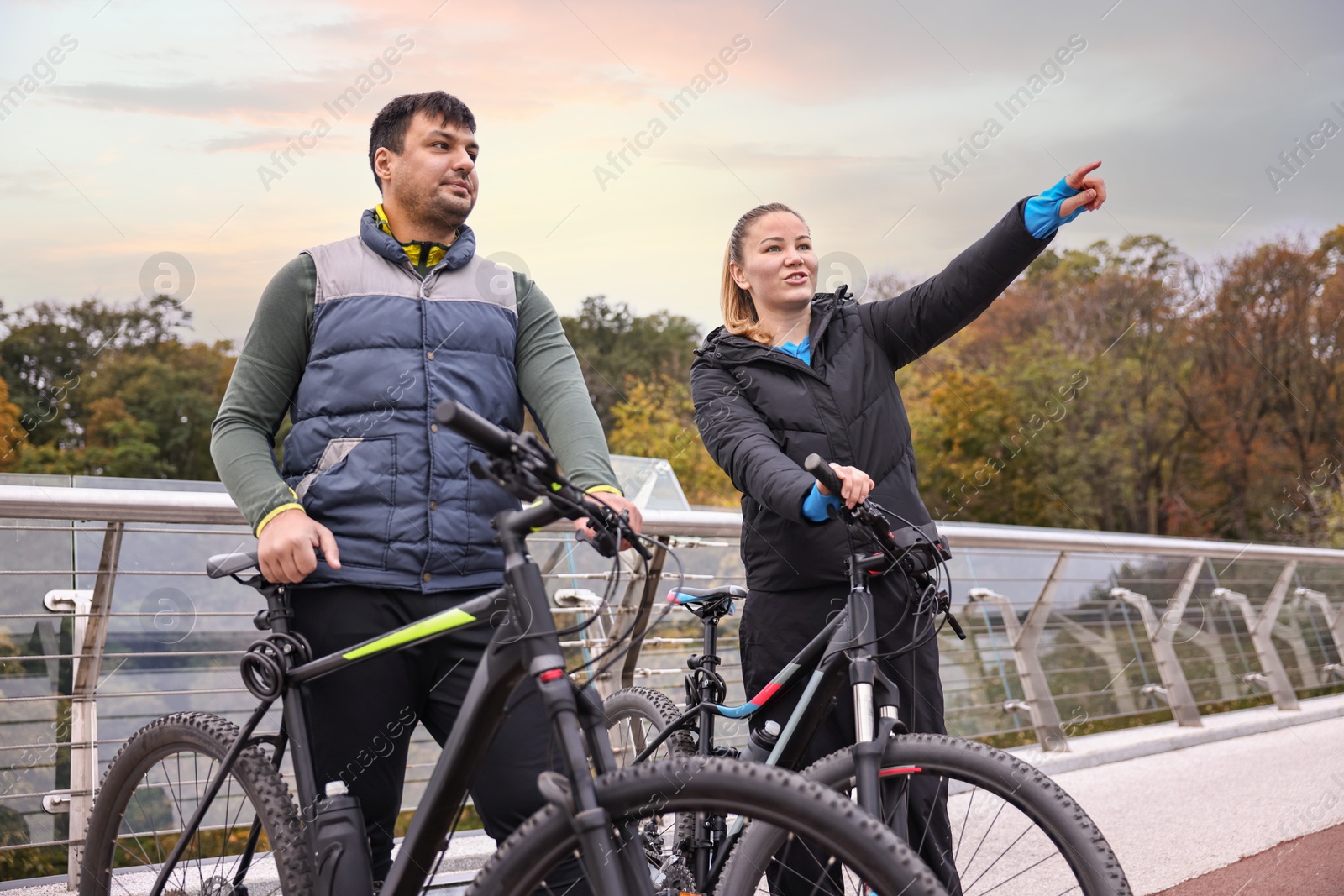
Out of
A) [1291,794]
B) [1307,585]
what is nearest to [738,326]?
[1291,794]

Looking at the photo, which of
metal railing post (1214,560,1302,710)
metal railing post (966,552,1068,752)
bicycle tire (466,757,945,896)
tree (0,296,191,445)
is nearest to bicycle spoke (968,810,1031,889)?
bicycle tire (466,757,945,896)

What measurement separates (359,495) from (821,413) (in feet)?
3.68

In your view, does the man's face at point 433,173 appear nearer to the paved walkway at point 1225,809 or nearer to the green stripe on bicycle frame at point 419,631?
the green stripe on bicycle frame at point 419,631

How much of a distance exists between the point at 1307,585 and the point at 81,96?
5718cm

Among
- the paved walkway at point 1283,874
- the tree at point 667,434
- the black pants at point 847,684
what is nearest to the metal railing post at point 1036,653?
the paved walkway at point 1283,874

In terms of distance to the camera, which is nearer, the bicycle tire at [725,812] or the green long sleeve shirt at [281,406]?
the bicycle tire at [725,812]

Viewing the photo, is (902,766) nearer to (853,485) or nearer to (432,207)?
(853,485)

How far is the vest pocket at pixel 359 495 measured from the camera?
212 centimetres

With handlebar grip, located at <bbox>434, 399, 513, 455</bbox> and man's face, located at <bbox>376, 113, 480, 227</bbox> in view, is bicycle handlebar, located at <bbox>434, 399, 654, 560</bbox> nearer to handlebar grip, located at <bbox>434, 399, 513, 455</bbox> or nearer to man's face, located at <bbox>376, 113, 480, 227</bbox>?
handlebar grip, located at <bbox>434, 399, 513, 455</bbox>

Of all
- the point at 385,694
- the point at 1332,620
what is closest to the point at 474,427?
the point at 385,694

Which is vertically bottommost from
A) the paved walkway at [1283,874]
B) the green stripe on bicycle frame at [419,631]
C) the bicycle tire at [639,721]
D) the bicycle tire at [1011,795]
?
the paved walkway at [1283,874]

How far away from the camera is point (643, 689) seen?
3471 mm

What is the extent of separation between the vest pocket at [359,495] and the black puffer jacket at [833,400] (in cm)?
79

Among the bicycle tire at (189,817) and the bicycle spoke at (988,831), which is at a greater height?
the bicycle tire at (189,817)
